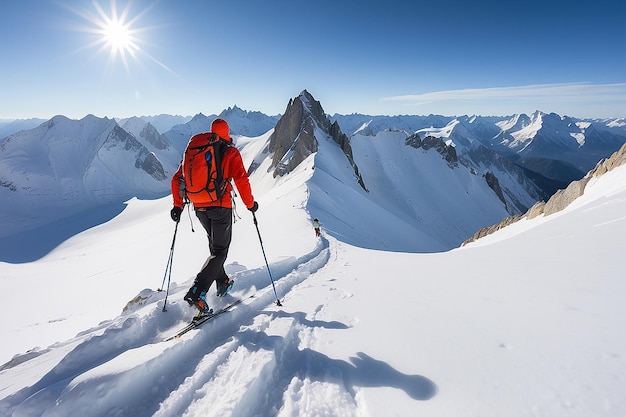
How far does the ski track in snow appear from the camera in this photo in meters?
2.73

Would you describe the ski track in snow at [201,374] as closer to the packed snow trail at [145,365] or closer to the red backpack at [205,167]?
the packed snow trail at [145,365]

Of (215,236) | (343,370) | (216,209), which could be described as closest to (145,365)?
(343,370)

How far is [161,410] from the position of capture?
9.15 feet

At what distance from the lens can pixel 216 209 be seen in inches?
201

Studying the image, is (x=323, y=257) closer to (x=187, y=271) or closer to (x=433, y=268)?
(x=433, y=268)

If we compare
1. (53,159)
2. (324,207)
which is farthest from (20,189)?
(324,207)

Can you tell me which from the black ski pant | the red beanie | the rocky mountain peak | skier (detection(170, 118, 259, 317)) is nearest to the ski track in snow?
skier (detection(170, 118, 259, 317))

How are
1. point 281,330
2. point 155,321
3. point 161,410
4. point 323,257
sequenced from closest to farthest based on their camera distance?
point 161,410
point 281,330
point 155,321
point 323,257

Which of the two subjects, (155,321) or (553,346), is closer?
(553,346)

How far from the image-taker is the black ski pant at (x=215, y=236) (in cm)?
511

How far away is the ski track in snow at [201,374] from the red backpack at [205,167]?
78.0 inches

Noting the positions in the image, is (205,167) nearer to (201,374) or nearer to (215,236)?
(215,236)

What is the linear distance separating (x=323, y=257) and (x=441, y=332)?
7570 mm

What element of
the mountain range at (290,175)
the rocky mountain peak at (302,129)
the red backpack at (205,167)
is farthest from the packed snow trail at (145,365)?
the rocky mountain peak at (302,129)
